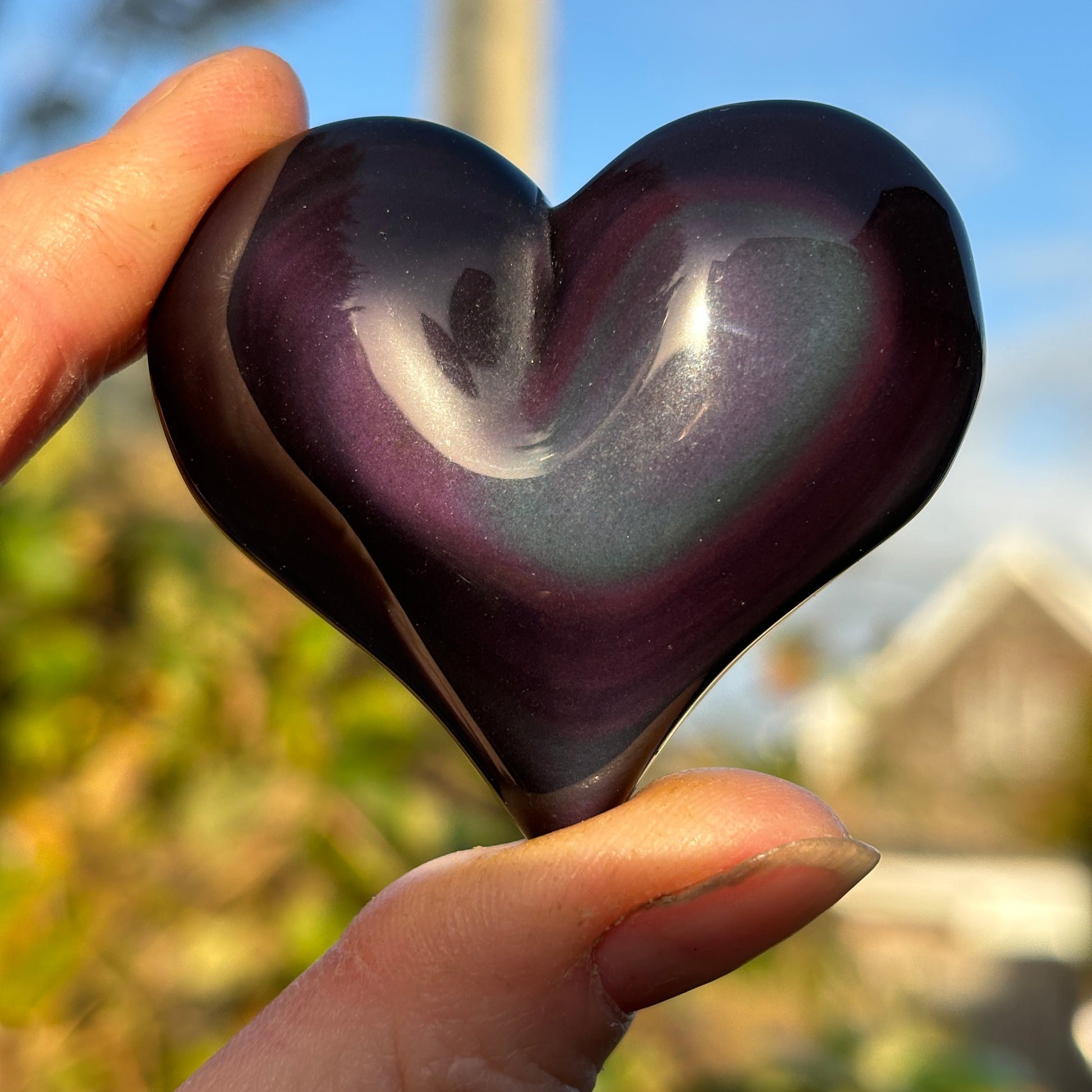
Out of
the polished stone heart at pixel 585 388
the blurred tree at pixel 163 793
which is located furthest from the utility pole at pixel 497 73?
the polished stone heart at pixel 585 388

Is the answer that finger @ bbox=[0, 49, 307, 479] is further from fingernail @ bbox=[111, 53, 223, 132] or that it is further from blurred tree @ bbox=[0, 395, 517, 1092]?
blurred tree @ bbox=[0, 395, 517, 1092]

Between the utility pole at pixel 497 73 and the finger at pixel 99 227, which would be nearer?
the finger at pixel 99 227

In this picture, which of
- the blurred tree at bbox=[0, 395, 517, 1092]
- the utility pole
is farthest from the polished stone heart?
the utility pole

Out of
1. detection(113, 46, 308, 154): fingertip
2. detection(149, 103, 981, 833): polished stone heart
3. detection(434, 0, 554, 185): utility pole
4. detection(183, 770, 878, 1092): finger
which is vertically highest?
detection(434, 0, 554, 185): utility pole

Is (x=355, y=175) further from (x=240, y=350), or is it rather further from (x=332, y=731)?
(x=332, y=731)

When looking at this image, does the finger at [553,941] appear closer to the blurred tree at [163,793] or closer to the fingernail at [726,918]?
the fingernail at [726,918]

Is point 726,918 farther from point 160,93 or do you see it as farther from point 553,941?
point 160,93

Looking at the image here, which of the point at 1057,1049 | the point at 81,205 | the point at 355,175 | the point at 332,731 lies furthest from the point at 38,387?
the point at 1057,1049

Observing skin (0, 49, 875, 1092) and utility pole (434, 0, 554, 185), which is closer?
skin (0, 49, 875, 1092)
